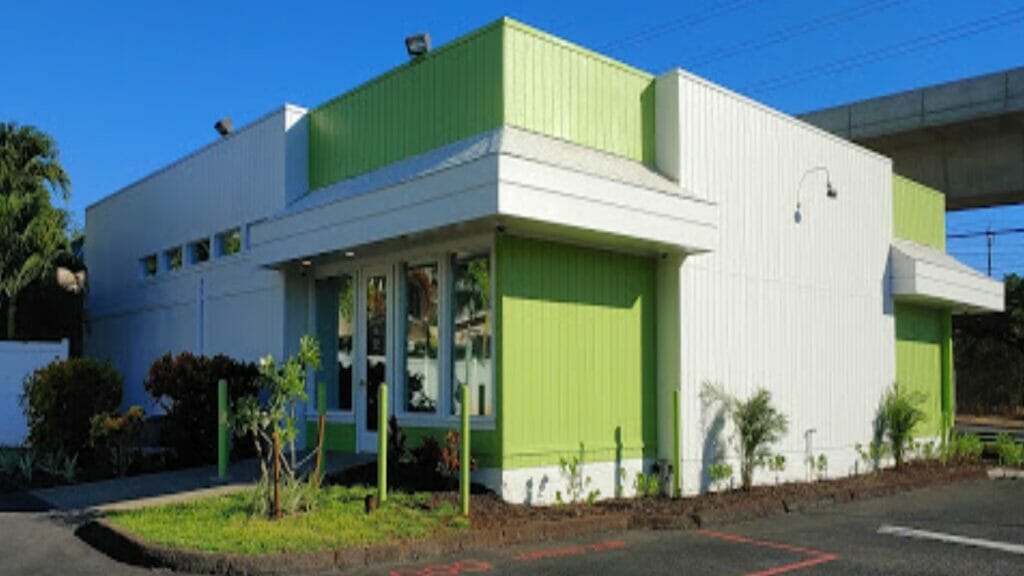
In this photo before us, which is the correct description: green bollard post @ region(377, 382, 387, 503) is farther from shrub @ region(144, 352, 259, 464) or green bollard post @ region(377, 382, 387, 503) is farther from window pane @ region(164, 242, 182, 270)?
window pane @ region(164, 242, 182, 270)

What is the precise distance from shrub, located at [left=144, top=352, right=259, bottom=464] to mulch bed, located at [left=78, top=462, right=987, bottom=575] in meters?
4.05

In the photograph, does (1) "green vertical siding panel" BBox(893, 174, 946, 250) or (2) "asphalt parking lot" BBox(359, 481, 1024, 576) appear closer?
(2) "asphalt parking lot" BBox(359, 481, 1024, 576)

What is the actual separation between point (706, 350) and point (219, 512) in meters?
6.51

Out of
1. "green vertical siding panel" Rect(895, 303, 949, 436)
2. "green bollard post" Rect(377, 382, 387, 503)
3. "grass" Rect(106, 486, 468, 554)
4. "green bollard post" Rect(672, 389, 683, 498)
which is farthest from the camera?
"green vertical siding panel" Rect(895, 303, 949, 436)

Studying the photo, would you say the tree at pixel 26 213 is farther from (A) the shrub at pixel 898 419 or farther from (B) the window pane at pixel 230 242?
(A) the shrub at pixel 898 419

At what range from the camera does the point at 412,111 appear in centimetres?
1213

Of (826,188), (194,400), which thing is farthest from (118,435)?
(826,188)

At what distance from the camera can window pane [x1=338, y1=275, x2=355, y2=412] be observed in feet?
43.0

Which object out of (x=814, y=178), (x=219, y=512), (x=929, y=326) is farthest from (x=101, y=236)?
(x=929, y=326)

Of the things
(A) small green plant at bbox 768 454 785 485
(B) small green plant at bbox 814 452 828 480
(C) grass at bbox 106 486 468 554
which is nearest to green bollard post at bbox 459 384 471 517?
(C) grass at bbox 106 486 468 554

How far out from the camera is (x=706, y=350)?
12234 millimetres

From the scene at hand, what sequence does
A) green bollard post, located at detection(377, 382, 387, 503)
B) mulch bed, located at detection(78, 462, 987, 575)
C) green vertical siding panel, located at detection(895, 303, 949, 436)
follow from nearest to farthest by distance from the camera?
mulch bed, located at detection(78, 462, 987, 575), green bollard post, located at detection(377, 382, 387, 503), green vertical siding panel, located at detection(895, 303, 949, 436)

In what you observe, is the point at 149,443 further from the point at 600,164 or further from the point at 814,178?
the point at 814,178

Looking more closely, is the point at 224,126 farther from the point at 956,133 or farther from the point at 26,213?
the point at 956,133
